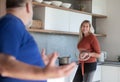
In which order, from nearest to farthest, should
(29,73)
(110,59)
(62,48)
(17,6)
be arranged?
1. (29,73)
2. (17,6)
3. (62,48)
4. (110,59)

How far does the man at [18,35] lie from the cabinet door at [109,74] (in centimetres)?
368

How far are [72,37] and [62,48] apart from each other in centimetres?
36

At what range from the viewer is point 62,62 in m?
3.99

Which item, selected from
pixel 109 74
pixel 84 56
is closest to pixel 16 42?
pixel 84 56

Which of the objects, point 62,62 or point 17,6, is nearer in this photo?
point 17,6

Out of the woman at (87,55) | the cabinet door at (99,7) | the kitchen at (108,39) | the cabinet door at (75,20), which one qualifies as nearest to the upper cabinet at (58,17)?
the cabinet door at (75,20)

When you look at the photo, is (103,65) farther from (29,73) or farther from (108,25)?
(29,73)

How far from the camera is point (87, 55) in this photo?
3420 millimetres

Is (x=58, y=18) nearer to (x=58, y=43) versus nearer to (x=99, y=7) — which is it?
(x=58, y=43)

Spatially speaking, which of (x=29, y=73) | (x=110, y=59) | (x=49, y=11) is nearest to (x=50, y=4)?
(x=49, y=11)

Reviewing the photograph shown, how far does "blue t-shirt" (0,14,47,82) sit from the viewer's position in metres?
0.90

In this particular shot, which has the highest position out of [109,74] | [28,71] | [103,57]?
[28,71]

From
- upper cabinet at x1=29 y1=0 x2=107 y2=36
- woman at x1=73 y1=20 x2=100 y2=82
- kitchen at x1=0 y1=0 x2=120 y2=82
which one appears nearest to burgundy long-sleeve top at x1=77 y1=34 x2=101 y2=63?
woman at x1=73 y1=20 x2=100 y2=82

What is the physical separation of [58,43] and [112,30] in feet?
4.38
